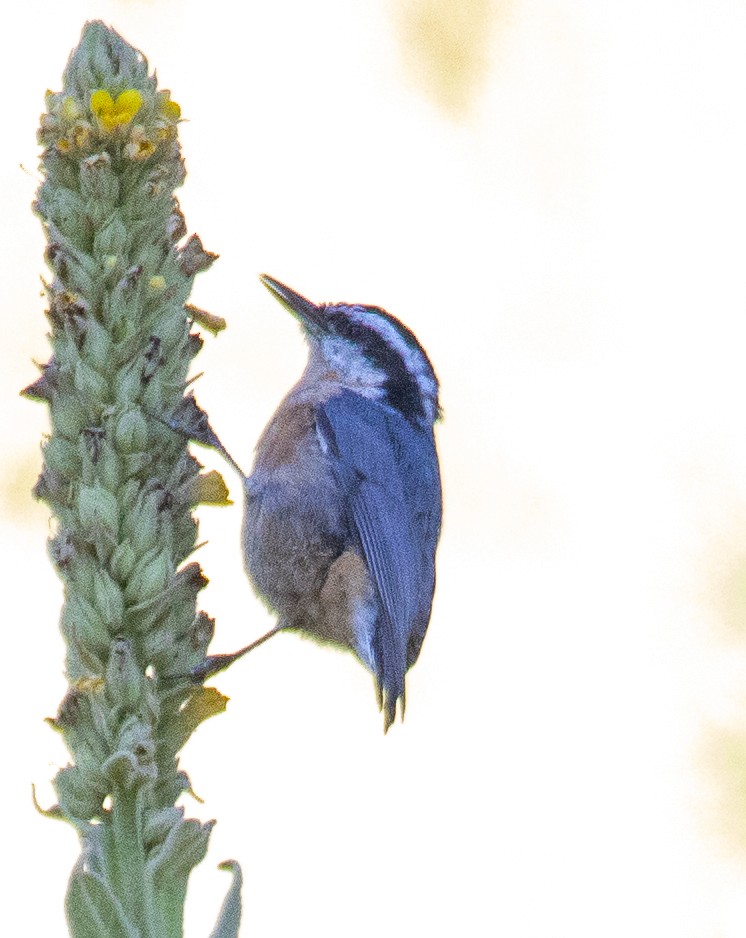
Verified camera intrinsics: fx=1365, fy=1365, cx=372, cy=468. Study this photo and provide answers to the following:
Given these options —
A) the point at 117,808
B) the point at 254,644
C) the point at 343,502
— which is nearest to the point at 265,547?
the point at 343,502

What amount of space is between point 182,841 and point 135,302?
69 cm

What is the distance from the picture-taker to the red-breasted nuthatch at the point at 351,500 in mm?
3416

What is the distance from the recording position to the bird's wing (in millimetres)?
3336

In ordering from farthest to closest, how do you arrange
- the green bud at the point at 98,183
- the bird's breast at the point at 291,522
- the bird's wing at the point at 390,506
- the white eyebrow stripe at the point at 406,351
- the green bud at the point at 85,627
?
the white eyebrow stripe at the point at 406,351 < the bird's breast at the point at 291,522 < the bird's wing at the point at 390,506 < the green bud at the point at 98,183 < the green bud at the point at 85,627

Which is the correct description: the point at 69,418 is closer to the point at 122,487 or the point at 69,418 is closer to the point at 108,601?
the point at 122,487

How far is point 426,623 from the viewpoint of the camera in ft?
12.2

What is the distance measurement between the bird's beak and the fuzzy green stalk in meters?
1.94

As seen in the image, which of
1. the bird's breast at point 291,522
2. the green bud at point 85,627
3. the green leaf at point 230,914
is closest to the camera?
the green leaf at point 230,914

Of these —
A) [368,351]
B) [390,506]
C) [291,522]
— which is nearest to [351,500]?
[390,506]

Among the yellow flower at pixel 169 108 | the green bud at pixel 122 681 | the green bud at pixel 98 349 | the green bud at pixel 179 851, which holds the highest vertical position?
the yellow flower at pixel 169 108

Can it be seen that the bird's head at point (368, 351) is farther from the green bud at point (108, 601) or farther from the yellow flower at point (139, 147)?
the green bud at point (108, 601)

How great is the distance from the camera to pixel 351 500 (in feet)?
12.1

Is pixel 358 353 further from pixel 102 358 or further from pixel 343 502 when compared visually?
pixel 102 358

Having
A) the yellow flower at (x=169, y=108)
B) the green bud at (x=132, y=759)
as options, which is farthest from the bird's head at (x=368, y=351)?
the green bud at (x=132, y=759)
